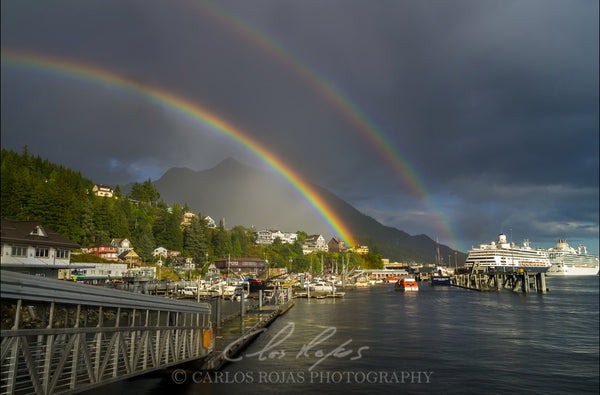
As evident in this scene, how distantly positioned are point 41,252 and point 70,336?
42453mm

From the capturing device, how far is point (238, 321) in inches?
1811

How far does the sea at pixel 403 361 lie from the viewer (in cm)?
2416

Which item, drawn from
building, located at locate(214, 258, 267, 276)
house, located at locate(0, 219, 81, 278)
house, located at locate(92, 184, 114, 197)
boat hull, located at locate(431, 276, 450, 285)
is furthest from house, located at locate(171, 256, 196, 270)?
boat hull, located at locate(431, 276, 450, 285)

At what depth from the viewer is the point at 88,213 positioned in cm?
11188

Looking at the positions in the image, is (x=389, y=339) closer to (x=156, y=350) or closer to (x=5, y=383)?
(x=156, y=350)

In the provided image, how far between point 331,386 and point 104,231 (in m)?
110

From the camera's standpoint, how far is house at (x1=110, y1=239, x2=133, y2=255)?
116 m

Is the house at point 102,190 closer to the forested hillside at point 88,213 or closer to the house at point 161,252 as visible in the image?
the forested hillside at point 88,213

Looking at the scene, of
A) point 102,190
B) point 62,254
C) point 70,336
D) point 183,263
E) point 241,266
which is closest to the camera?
point 70,336

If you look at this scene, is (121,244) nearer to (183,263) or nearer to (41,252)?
(183,263)

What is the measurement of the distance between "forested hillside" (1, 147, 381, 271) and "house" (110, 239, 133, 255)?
229 cm

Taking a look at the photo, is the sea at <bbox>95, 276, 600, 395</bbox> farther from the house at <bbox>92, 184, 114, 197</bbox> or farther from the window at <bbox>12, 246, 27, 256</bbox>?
the house at <bbox>92, 184, 114, 197</bbox>

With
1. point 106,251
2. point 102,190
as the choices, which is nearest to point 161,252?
point 106,251
